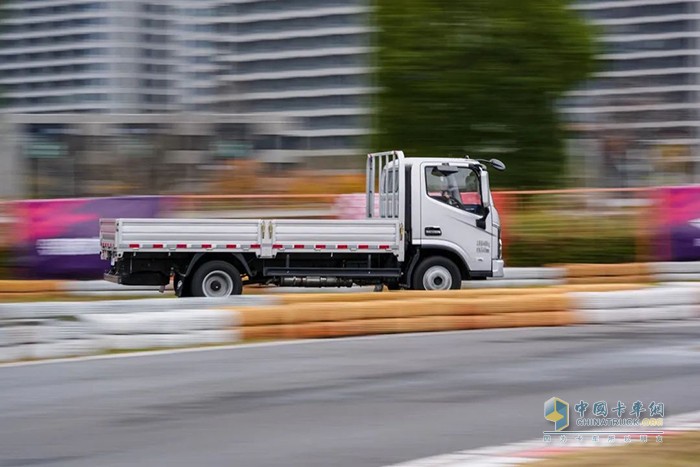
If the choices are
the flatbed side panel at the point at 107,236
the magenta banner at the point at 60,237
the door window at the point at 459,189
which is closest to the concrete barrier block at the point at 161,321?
the flatbed side panel at the point at 107,236

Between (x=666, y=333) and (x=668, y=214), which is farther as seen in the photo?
(x=668, y=214)

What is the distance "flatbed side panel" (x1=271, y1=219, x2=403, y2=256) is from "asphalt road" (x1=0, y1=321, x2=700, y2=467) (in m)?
4.25

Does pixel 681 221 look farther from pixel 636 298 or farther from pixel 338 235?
pixel 338 235

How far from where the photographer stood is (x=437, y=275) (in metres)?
16.7

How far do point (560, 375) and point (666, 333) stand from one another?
145 inches

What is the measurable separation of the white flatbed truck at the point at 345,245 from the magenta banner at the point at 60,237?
73.6 inches

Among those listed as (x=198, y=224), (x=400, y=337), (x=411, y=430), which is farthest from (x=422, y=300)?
(x=411, y=430)

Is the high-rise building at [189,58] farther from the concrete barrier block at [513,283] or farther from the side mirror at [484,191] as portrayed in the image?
the side mirror at [484,191]

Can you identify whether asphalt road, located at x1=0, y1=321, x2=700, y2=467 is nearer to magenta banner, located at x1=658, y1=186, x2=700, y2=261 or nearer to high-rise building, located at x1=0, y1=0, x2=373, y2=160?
magenta banner, located at x1=658, y1=186, x2=700, y2=261

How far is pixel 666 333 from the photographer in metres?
12.6

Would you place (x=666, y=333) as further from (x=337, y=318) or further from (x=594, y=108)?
(x=594, y=108)

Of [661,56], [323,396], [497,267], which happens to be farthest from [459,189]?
[661,56]

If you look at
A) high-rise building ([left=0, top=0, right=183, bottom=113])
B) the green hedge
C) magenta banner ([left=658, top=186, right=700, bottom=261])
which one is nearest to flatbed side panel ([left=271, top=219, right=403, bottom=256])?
the green hedge

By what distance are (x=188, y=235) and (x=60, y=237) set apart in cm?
346
